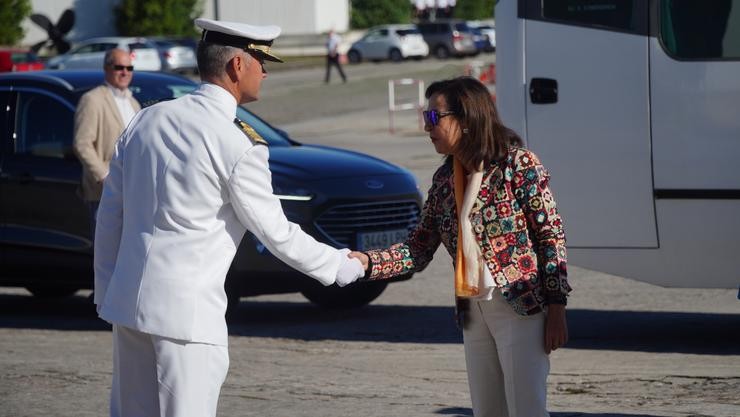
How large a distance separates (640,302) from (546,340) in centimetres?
549

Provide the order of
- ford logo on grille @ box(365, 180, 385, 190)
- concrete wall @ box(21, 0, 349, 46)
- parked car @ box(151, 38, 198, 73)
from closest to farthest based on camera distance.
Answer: ford logo on grille @ box(365, 180, 385, 190), parked car @ box(151, 38, 198, 73), concrete wall @ box(21, 0, 349, 46)

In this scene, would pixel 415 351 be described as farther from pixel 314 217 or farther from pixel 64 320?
pixel 64 320

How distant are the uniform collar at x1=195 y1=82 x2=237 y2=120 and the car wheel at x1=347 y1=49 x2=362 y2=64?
61.3m

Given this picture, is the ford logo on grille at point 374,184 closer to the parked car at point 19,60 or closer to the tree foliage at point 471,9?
the parked car at point 19,60

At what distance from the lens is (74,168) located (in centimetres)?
952

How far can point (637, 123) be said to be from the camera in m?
7.84

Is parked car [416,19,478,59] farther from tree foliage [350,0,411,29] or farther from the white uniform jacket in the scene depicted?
the white uniform jacket

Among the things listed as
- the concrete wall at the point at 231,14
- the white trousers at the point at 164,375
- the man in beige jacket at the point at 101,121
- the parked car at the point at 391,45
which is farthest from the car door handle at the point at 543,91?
the concrete wall at the point at 231,14

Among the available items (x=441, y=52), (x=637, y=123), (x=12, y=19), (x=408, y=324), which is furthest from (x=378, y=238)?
(x=441, y=52)

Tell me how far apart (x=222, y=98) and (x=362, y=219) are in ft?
16.6

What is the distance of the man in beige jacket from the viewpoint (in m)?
9.09

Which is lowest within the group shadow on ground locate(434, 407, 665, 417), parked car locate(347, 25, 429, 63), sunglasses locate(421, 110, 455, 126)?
parked car locate(347, 25, 429, 63)

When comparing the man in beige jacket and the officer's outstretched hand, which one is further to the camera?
the man in beige jacket

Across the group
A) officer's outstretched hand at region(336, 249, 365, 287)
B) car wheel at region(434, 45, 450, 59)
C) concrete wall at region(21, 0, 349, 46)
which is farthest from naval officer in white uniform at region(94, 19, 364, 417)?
concrete wall at region(21, 0, 349, 46)
